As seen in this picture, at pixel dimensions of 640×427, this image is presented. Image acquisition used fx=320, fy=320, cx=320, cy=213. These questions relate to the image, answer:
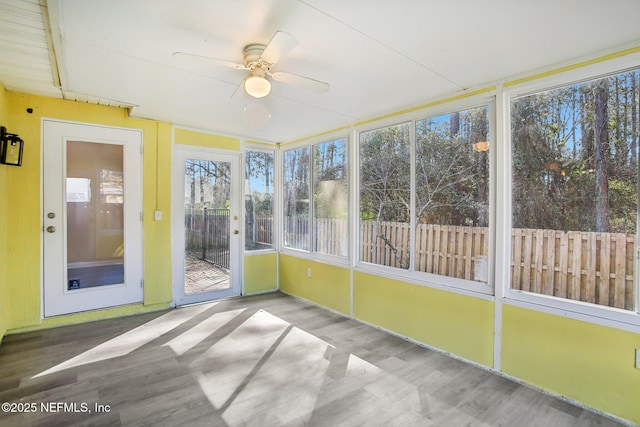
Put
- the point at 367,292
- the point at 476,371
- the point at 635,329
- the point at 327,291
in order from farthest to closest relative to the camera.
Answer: the point at 327,291 → the point at 367,292 → the point at 476,371 → the point at 635,329

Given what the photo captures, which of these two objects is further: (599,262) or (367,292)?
(367,292)

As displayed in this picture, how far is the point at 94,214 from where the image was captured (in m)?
3.62

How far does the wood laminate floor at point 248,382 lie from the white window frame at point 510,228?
2.04 feet

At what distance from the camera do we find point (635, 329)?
2.00m

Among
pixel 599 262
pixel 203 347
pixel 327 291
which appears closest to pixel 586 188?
pixel 599 262

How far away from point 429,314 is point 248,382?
1732 millimetres

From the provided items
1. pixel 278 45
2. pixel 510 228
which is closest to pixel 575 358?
pixel 510 228

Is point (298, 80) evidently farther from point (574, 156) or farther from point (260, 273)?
point (260, 273)

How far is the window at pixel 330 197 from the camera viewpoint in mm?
4109

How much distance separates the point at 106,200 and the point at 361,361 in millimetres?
3282

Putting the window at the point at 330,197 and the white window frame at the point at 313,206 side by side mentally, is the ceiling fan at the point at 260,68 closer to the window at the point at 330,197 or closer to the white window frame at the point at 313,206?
the white window frame at the point at 313,206

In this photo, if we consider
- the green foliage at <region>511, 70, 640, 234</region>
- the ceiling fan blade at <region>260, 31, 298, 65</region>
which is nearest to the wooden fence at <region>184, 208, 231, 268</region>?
the ceiling fan blade at <region>260, 31, 298, 65</region>

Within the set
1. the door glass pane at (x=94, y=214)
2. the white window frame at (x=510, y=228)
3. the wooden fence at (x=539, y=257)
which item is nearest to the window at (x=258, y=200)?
the door glass pane at (x=94, y=214)

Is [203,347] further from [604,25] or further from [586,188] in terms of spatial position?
[604,25]
